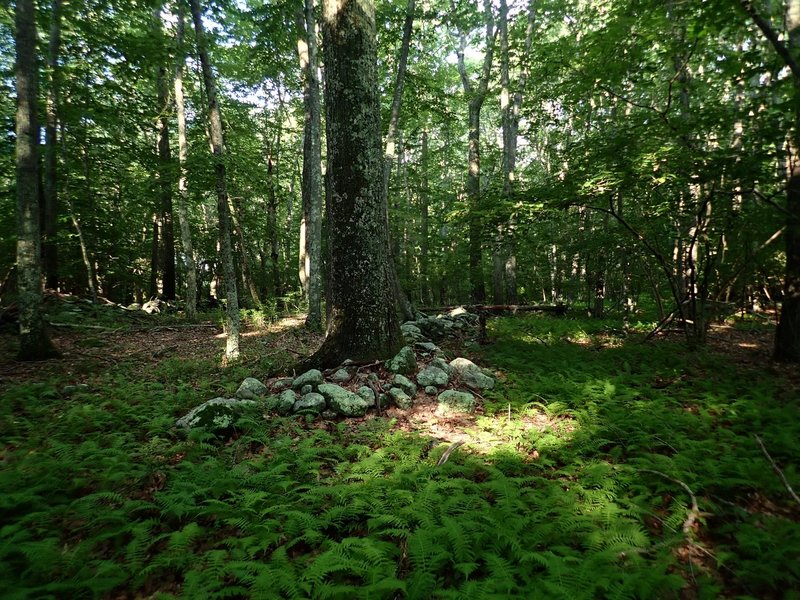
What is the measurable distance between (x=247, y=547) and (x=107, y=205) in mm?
21969

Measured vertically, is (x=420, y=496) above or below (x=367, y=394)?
below

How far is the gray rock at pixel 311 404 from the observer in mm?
4977

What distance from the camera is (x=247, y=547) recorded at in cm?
251

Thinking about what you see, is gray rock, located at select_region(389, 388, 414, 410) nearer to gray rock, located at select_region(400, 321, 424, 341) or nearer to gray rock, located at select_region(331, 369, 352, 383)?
gray rock, located at select_region(331, 369, 352, 383)

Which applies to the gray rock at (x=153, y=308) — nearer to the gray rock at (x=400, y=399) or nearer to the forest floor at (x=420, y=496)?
the forest floor at (x=420, y=496)

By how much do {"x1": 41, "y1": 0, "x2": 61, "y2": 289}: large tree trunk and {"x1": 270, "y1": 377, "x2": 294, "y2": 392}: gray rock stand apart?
11440mm

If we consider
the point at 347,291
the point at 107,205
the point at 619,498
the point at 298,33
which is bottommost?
the point at 619,498

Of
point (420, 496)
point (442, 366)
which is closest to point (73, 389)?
point (442, 366)

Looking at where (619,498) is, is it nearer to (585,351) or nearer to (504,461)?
(504,461)

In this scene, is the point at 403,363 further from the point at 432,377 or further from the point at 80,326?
the point at 80,326

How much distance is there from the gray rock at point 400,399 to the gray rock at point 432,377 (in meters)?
0.59

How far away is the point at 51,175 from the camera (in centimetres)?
1286

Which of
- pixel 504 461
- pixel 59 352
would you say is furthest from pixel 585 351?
pixel 59 352

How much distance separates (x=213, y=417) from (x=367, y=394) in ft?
6.42
